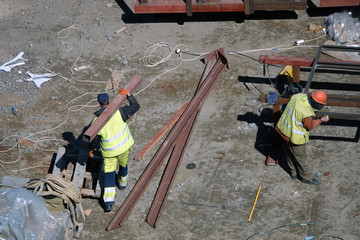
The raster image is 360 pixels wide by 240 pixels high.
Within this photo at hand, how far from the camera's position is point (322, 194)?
789 centimetres

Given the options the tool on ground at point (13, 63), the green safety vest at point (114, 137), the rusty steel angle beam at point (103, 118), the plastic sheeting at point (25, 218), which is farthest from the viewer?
the tool on ground at point (13, 63)

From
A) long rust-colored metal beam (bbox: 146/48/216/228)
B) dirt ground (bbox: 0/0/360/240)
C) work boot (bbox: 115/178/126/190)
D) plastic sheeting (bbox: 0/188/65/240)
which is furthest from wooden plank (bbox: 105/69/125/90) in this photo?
plastic sheeting (bbox: 0/188/65/240)

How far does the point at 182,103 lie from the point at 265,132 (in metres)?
1.77

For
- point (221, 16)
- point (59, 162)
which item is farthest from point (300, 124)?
point (221, 16)

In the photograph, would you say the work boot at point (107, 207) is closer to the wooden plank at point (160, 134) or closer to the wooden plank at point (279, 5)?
the wooden plank at point (160, 134)

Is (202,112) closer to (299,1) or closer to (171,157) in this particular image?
(171,157)

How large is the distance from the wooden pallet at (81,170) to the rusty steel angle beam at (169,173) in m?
0.95

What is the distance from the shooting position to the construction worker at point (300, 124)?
24.6 ft

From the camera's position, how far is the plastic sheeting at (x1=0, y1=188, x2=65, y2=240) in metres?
6.32

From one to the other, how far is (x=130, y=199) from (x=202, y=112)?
8.03ft

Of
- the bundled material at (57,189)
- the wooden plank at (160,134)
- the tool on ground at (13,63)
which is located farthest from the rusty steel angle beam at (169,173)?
the tool on ground at (13,63)

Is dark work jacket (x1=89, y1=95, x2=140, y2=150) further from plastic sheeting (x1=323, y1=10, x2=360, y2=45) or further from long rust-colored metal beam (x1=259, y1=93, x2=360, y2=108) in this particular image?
plastic sheeting (x1=323, y1=10, x2=360, y2=45)

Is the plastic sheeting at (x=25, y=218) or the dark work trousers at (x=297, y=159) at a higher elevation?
the plastic sheeting at (x=25, y=218)

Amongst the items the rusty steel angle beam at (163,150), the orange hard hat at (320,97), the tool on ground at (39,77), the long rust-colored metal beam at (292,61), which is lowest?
the rusty steel angle beam at (163,150)
